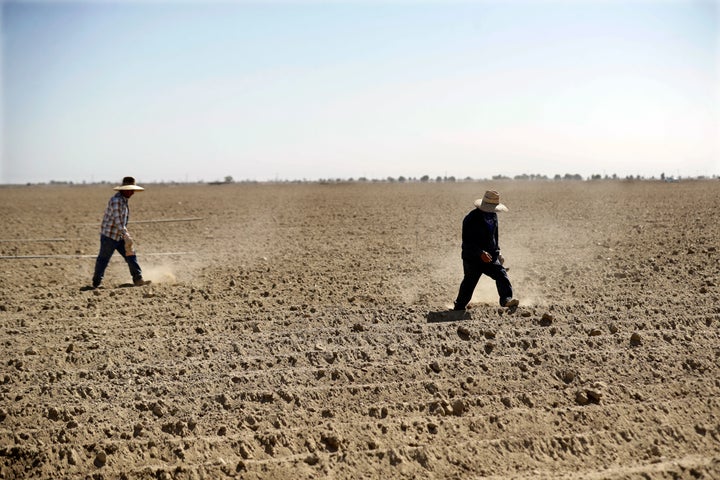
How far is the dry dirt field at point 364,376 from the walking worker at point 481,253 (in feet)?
0.76

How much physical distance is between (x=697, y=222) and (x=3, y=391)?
16618mm

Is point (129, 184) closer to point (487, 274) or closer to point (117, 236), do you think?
point (117, 236)

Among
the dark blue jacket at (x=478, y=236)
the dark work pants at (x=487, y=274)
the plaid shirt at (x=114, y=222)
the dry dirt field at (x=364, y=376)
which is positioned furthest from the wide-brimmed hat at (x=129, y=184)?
the dark work pants at (x=487, y=274)

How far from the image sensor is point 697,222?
1697 cm

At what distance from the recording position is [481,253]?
7.42 meters

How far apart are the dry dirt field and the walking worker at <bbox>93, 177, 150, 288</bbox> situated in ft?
1.04

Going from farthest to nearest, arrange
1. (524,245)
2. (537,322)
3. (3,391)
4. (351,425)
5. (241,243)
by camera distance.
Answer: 1. (241,243)
2. (524,245)
3. (537,322)
4. (3,391)
5. (351,425)

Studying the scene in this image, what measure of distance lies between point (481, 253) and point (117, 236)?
18.2 feet

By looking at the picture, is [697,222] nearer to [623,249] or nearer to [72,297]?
[623,249]

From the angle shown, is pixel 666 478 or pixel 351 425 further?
pixel 351 425

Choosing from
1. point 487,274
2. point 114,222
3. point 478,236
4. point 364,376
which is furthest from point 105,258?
point 487,274

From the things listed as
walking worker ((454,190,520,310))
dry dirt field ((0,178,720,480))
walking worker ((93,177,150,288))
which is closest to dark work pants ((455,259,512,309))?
walking worker ((454,190,520,310))

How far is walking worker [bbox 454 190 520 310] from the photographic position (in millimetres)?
7500

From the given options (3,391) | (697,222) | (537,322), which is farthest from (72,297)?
(697,222)
